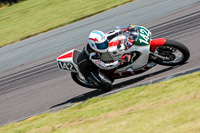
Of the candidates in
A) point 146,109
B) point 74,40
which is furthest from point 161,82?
point 74,40

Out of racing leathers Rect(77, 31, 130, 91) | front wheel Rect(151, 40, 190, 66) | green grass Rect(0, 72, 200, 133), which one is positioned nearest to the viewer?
green grass Rect(0, 72, 200, 133)

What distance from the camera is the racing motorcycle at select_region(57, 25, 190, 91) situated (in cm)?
771

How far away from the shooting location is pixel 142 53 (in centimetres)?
789

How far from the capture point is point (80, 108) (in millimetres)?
7648

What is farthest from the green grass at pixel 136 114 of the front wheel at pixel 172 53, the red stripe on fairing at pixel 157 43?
the red stripe on fairing at pixel 157 43

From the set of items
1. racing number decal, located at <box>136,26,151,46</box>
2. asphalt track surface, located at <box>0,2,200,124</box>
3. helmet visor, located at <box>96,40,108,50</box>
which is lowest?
asphalt track surface, located at <box>0,2,200,124</box>

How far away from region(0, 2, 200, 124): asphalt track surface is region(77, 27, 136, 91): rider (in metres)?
0.45

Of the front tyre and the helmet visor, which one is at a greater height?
the helmet visor

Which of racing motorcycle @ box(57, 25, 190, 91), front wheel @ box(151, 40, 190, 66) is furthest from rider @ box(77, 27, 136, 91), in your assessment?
front wheel @ box(151, 40, 190, 66)

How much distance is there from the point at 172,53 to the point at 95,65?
6.05 feet

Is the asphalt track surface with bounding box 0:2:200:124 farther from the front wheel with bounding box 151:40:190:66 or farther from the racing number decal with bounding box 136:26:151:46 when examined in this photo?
the racing number decal with bounding box 136:26:151:46

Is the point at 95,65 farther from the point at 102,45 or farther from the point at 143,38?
the point at 143,38

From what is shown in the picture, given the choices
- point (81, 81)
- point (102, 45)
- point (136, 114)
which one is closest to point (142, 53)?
point (102, 45)

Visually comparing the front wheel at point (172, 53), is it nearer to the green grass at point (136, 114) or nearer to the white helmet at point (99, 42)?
the green grass at point (136, 114)
